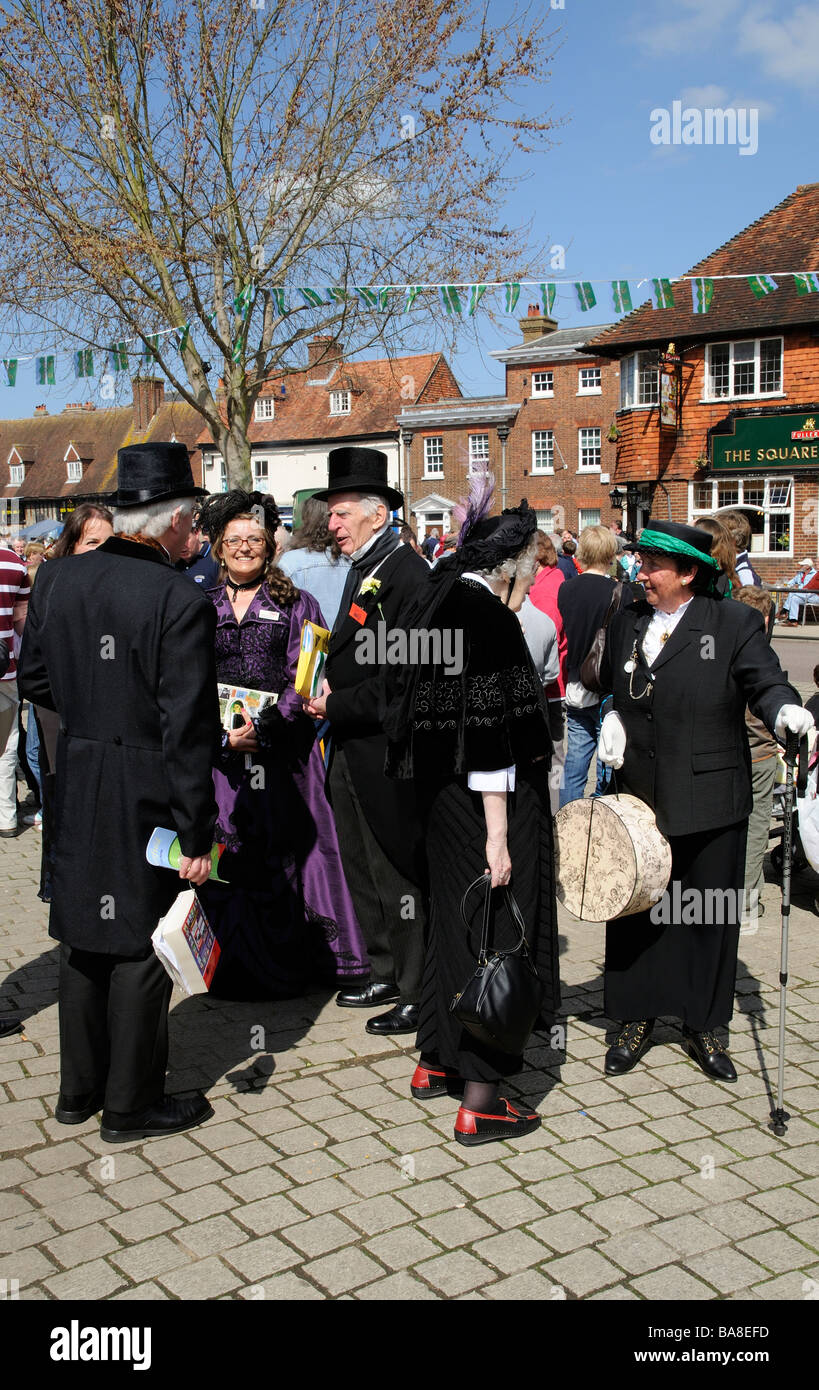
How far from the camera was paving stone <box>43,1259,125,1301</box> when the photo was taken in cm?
288

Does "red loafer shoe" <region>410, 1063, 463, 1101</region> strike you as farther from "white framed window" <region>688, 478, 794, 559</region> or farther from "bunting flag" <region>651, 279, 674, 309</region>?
"white framed window" <region>688, 478, 794, 559</region>

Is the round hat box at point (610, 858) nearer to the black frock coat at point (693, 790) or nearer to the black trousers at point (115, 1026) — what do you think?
the black frock coat at point (693, 790)

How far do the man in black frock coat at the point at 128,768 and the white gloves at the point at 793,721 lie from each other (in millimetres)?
1833

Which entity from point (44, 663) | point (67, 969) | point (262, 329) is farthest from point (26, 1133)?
point (262, 329)

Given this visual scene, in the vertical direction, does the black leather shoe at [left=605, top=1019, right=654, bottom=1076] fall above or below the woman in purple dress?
below

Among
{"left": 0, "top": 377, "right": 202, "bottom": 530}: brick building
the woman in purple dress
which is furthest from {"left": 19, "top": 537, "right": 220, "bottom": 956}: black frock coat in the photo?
{"left": 0, "top": 377, "right": 202, "bottom": 530}: brick building

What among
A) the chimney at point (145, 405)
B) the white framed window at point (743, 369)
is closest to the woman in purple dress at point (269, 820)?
the white framed window at point (743, 369)

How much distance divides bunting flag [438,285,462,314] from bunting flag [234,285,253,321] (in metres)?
2.42

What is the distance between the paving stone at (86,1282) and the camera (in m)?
2.88

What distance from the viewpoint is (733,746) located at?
4188mm

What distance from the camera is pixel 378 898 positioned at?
193 inches

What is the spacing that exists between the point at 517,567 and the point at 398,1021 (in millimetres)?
1986

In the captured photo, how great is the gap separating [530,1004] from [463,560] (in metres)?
1.40
